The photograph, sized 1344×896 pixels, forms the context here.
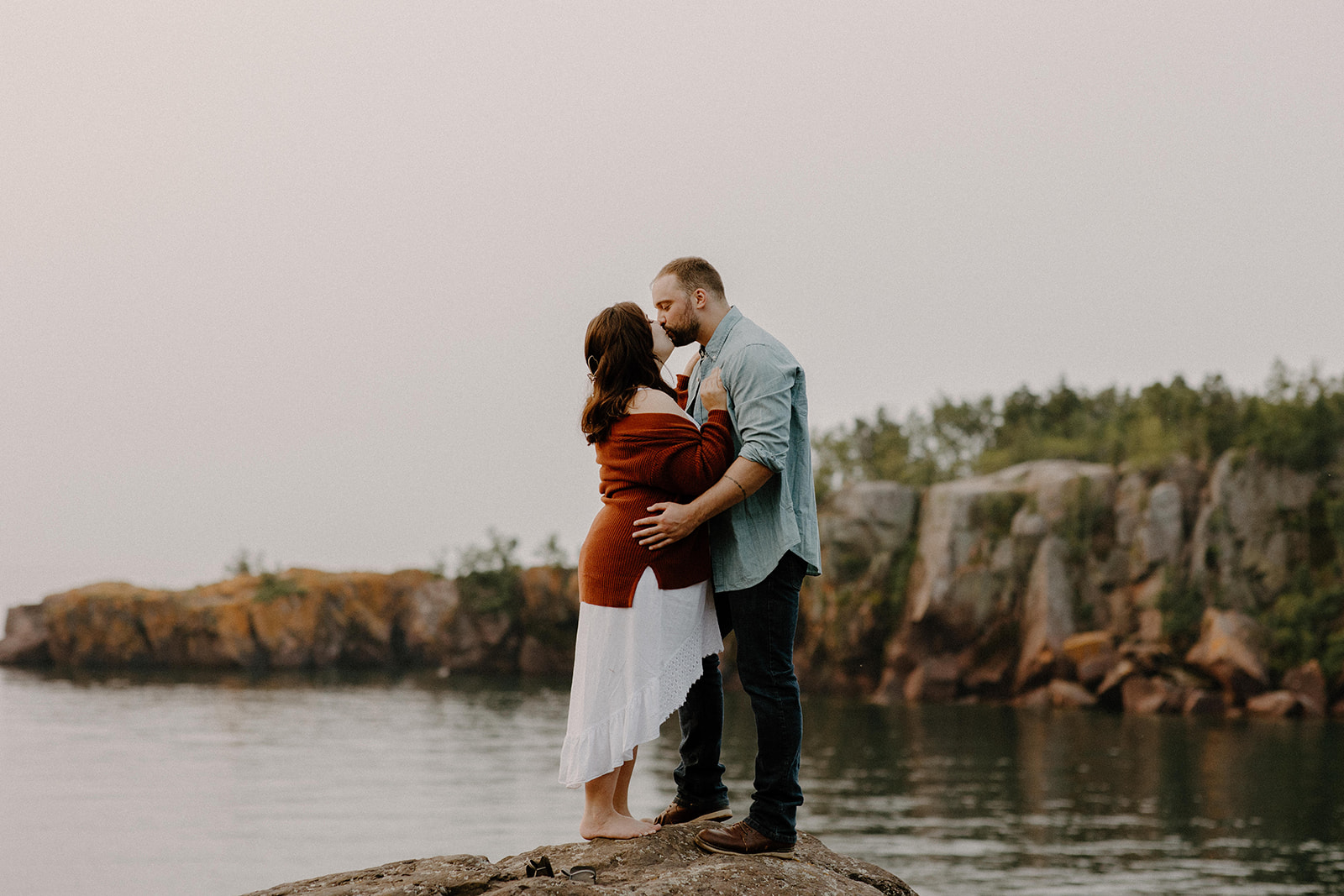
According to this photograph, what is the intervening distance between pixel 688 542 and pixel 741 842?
1.28m

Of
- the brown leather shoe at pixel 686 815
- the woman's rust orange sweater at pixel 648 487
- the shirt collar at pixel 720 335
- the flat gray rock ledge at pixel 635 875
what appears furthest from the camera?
the brown leather shoe at pixel 686 815

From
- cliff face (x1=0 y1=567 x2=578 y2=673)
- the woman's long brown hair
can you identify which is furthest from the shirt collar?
cliff face (x1=0 y1=567 x2=578 y2=673)

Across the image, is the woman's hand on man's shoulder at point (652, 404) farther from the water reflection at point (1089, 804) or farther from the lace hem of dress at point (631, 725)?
the water reflection at point (1089, 804)

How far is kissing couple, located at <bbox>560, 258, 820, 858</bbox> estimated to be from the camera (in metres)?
4.82

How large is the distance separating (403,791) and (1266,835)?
77.4 ft

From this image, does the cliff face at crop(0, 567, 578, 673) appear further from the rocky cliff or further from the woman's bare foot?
the woman's bare foot

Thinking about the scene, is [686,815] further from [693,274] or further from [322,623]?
[322,623]

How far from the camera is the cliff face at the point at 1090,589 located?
154 feet

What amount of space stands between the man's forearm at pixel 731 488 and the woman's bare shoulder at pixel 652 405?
1.24 ft

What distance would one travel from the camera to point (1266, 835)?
2705 cm

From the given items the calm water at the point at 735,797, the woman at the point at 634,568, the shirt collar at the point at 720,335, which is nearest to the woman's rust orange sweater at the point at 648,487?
the woman at the point at 634,568

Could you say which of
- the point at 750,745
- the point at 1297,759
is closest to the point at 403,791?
the point at 750,745

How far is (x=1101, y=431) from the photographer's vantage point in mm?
66562

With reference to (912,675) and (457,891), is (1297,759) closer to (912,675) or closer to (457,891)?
(912,675)
